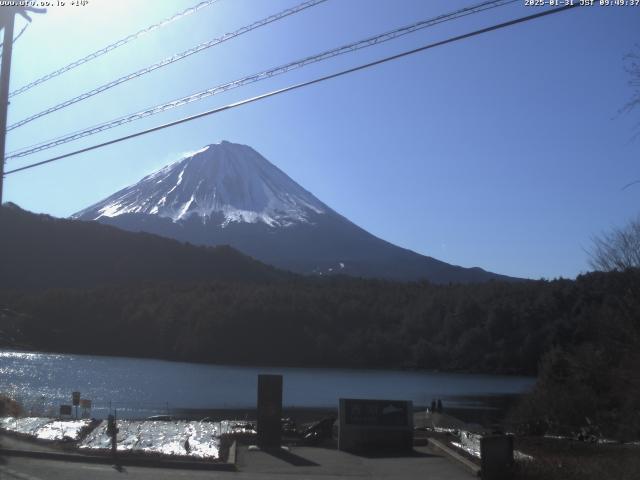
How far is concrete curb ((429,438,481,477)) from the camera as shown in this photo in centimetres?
1536

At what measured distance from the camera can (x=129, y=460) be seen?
620 inches

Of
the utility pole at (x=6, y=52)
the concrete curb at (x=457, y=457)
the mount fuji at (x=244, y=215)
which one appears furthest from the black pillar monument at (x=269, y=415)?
the mount fuji at (x=244, y=215)

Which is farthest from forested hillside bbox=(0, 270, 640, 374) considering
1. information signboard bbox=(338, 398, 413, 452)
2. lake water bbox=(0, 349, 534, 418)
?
information signboard bbox=(338, 398, 413, 452)

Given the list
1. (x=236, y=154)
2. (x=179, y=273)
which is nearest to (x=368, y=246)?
(x=236, y=154)

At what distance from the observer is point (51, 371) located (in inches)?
2375

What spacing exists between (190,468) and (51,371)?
48.3 m

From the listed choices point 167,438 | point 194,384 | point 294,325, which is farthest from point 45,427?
point 294,325

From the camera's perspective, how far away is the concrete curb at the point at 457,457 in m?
15.4

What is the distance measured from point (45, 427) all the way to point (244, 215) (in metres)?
161

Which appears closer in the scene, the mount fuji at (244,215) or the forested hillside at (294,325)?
the forested hillside at (294,325)

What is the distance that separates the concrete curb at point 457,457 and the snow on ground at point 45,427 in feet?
26.8

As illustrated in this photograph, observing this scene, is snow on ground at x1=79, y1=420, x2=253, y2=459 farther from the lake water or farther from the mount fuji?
the mount fuji

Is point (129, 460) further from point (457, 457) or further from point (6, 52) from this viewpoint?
point (6, 52)

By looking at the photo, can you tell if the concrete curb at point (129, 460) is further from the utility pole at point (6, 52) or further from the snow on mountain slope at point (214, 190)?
the snow on mountain slope at point (214, 190)
